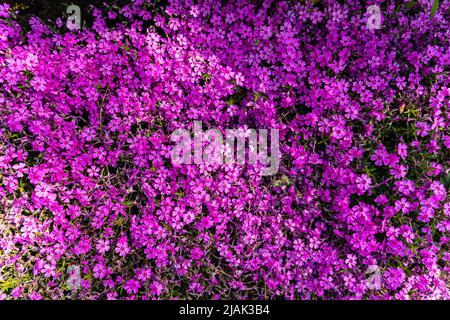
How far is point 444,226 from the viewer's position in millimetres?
2217

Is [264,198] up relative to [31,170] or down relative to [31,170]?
down

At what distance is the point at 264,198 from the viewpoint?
243 centimetres

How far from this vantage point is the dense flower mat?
230cm

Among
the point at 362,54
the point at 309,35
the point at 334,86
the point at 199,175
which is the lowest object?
the point at 199,175

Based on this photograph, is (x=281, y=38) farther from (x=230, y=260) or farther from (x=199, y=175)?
(x=230, y=260)

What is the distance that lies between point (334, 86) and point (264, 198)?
3.18 feet

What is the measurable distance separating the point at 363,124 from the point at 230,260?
1356mm

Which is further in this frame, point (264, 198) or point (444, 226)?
point (264, 198)

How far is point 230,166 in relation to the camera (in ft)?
7.87

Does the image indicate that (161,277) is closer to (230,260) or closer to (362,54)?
(230,260)

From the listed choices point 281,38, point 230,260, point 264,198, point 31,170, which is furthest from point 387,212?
point 31,170

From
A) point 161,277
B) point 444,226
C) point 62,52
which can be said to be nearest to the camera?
point 444,226

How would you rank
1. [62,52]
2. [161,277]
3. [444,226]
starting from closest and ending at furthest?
[444,226] → [161,277] → [62,52]

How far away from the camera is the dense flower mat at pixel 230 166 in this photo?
2.30 meters
